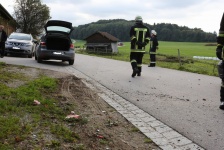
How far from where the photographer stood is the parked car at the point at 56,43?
595 inches

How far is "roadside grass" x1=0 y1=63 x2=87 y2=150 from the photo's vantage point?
376 cm

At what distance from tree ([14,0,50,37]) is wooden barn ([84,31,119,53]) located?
14.0m

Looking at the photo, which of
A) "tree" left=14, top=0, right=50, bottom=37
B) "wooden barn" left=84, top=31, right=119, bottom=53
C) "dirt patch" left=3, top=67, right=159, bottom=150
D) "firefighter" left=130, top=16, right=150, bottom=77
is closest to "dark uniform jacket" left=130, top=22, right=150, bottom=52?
"firefighter" left=130, top=16, right=150, bottom=77

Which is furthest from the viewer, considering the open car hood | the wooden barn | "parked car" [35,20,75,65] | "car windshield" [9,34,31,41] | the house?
the wooden barn

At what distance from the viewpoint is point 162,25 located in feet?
402

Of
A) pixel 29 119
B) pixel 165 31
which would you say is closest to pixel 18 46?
pixel 29 119

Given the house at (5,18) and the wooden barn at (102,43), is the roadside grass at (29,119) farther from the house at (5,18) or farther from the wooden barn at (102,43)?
the wooden barn at (102,43)

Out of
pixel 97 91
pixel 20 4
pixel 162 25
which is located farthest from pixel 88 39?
pixel 97 91

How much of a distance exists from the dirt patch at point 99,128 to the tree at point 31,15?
174 ft

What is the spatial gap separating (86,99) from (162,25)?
392 feet

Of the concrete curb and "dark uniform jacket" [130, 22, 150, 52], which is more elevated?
"dark uniform jacket" [130, 22, 150, 52]

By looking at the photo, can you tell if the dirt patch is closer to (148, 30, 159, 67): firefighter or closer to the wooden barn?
(148, 30, 159, 67): firefighter

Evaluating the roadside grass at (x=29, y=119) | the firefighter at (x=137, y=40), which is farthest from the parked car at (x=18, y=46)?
the roadside grass at (x=29, y=119)

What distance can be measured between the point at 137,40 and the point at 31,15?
51.0m
